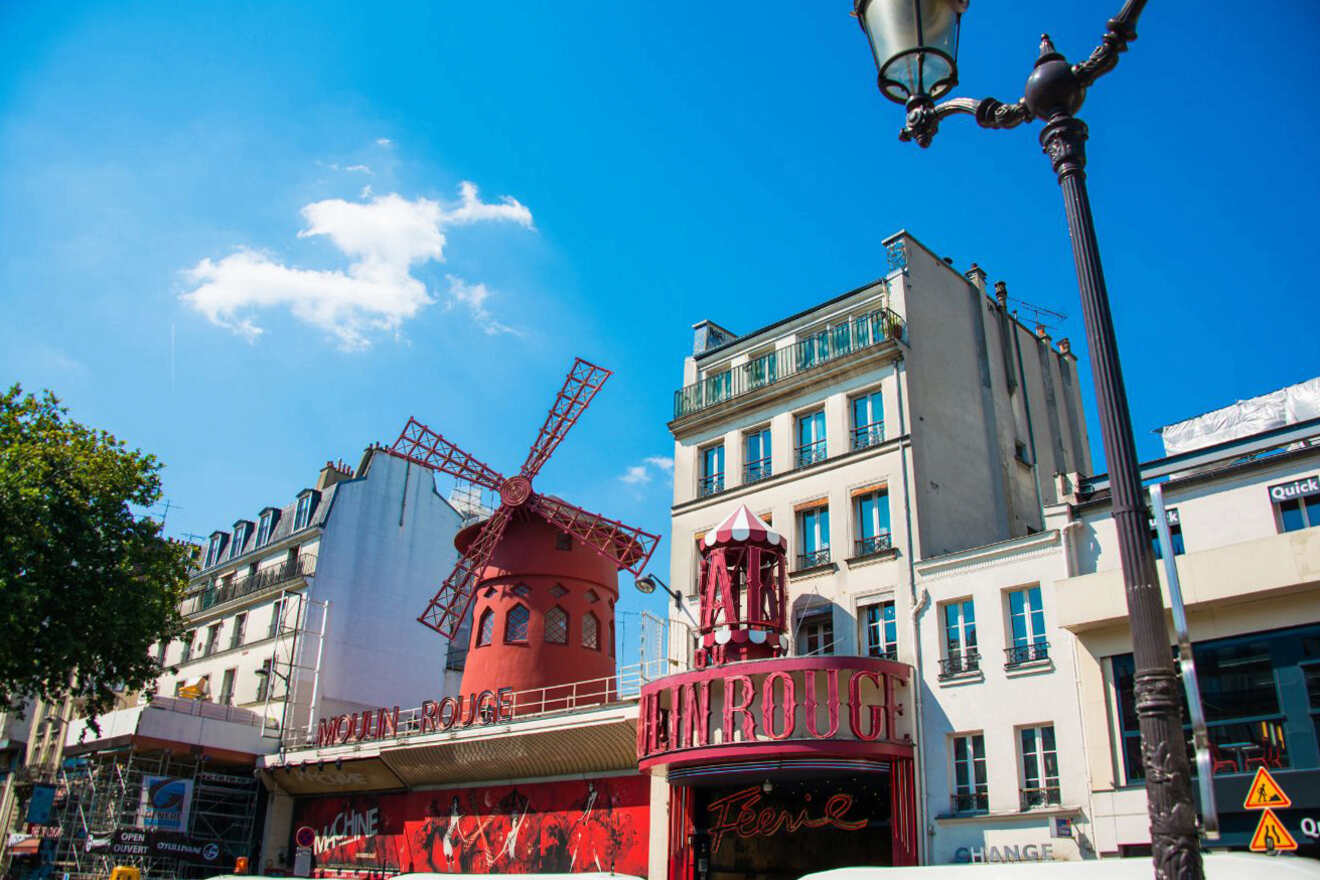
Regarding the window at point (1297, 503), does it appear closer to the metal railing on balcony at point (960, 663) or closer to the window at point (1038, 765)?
the window at point (1038, 765)

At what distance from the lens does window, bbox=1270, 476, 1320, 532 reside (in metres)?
13.1

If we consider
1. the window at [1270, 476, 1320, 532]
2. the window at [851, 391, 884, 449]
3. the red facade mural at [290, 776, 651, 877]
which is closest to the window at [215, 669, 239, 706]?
the red facade mural at [290, 776, 651, 877]

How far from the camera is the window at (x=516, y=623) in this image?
2508 cm

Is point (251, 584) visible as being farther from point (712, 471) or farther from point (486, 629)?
point (712, 471)

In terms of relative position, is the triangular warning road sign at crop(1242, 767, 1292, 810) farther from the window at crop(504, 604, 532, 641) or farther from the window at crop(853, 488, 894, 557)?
the window at crop(504, 604, 532, 641)

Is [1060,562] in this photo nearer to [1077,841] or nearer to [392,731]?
[1077,841]

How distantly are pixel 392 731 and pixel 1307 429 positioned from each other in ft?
62.2

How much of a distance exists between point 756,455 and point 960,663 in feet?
19.6

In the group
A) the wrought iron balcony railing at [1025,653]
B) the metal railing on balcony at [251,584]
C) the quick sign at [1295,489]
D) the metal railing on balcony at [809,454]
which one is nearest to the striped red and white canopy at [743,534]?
the metal railing on balcony at [809,454]

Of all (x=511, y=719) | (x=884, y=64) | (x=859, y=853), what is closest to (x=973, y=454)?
(x=859, y=853)

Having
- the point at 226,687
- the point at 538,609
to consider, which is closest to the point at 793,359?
the point at 538,609

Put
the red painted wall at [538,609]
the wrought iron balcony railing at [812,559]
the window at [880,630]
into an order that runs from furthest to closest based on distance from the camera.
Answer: the red painted wall at [538,609] → the wrought iron balcony railing at [812,559] → the window at [880,630]

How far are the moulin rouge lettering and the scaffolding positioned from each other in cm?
1537

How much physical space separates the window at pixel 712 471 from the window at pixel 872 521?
126 inches
